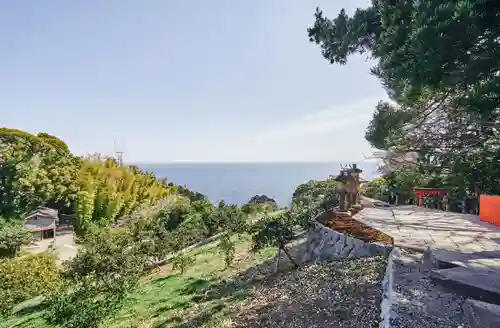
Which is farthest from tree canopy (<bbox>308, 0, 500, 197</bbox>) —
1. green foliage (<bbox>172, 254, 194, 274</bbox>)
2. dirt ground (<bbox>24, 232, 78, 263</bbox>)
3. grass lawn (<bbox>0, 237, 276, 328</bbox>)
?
dirt ground (<bbox>24, 232, 78, 263</bbox>)

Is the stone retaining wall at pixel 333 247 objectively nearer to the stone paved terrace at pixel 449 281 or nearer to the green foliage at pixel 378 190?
the stone paved terrace at pixel 449 281

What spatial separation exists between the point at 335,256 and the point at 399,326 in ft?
9.42

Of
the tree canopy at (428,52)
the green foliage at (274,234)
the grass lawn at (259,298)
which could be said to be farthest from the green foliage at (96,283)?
the tree canopy at (428,52)

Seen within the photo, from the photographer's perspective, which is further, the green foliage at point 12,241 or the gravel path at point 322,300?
the green foliage at point 12,241

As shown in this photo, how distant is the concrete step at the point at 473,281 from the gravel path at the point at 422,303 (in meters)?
0.08

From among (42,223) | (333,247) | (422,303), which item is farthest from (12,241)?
(422,303)

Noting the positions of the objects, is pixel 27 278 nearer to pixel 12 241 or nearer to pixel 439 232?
pixel 12 241

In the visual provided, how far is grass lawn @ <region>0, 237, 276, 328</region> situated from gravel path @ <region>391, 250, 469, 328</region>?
6.84 ft

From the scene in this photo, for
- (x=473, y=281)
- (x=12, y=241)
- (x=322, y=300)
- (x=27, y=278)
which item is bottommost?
(x=27, y=278)

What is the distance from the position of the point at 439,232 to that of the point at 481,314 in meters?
3.60

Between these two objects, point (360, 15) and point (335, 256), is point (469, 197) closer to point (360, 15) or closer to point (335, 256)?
point (335, 256)

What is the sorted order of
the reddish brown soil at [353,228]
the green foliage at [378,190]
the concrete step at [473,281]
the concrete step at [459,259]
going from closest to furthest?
the concrete step at [473,281] < the concrete step at [459,259] < the reddish brown soil at [353,228] < the green foliage at [378,190]

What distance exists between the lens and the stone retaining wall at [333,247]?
475cm

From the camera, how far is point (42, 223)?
1784 centimetres
